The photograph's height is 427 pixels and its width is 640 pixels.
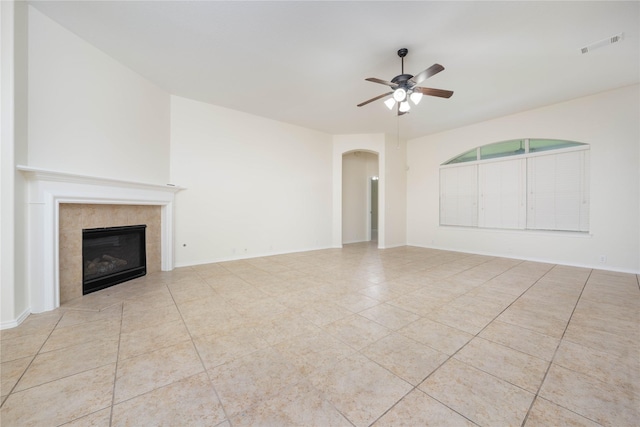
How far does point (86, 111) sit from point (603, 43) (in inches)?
275

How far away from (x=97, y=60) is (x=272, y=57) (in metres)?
2.42

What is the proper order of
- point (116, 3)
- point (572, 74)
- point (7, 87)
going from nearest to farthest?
point (7, 87) < point (116, 3) < point (572, 74)

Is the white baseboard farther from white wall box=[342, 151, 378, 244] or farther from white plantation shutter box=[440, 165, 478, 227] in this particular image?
white plantation shutter box=[440, 165, 478, 227]

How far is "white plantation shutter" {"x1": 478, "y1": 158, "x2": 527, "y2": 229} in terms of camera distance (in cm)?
562

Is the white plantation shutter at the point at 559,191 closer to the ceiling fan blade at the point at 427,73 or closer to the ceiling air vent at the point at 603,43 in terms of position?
the ceiling air vent at the point at 603,43

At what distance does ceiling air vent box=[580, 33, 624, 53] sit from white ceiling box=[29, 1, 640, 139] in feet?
0.25

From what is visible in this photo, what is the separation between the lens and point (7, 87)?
7.64ft

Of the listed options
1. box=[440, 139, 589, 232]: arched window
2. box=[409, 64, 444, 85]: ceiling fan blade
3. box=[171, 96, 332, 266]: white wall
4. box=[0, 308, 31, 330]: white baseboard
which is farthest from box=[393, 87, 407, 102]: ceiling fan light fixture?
box=[0, 308, 31, 330]: white baseboard

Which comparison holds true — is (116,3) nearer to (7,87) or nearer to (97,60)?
(97,60)

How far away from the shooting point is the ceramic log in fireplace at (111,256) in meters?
3.35

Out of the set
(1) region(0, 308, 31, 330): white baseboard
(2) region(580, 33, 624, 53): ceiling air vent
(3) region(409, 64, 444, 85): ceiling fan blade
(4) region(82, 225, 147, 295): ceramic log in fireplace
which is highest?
(2) region(580, 33, 624, 53): ceiling air vent

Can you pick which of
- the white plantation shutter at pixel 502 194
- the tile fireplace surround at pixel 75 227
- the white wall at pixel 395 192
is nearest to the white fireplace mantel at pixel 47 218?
the tile fireplace surround at pixel 75 227

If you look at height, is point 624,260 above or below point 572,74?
below

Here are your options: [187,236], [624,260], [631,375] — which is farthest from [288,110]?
[624,260]
